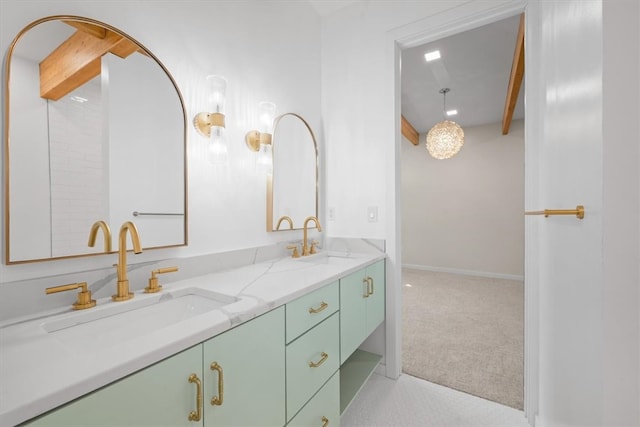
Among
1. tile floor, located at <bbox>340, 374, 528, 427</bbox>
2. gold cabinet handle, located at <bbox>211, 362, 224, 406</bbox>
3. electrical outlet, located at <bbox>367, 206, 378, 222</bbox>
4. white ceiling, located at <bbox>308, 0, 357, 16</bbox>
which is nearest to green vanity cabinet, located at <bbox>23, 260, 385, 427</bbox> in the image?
gold cabinet handle, located at <bbox>211, 362, 224, 406</bbox>

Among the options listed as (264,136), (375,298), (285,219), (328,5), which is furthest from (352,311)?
(328,5)

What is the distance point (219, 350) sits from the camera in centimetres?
74

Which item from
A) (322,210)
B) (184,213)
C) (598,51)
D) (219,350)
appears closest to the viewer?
(598,51)

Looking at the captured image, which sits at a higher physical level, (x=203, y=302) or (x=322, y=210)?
(x=322, y=210)

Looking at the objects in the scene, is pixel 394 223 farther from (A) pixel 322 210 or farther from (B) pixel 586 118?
(B) pixel 586 118

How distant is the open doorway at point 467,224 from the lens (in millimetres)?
2137

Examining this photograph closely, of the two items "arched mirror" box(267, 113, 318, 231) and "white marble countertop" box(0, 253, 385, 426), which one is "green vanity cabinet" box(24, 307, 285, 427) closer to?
"white marble countertop" box(0, 253, 385, 426)

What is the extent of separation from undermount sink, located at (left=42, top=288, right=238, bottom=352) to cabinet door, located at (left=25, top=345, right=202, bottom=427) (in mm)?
245

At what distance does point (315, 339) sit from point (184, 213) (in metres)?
0.80

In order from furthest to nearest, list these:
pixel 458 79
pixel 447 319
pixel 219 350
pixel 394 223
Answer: pixel 458 79, pixel 447 319, pixel 394 223, pixel 219 350

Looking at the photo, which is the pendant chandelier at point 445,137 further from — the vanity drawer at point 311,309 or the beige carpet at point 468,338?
the vanity drawer at point 311,309

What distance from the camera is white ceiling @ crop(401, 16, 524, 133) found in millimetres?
2355

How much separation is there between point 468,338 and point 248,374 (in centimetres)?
230

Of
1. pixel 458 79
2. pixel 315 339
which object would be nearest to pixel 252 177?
pixel 315 339
